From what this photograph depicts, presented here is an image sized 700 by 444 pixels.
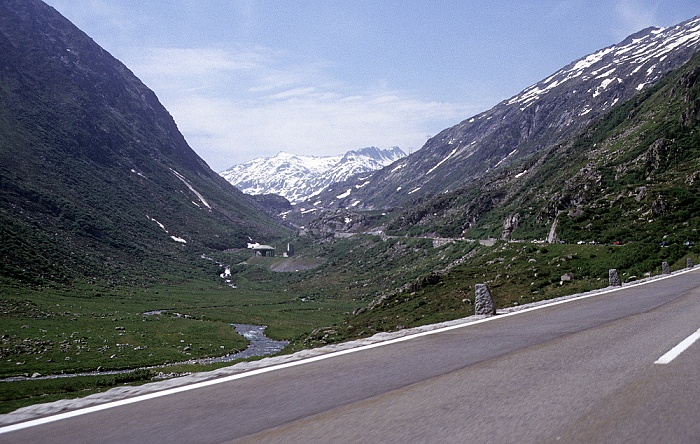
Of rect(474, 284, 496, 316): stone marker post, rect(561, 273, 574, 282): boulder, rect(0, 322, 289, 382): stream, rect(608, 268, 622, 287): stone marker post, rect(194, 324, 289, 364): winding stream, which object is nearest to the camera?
rect(474, 284, 496, 316): stone marker post

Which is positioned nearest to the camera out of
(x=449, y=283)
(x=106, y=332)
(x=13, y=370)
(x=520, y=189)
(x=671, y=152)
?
(x=13, y=370)

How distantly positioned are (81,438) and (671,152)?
83.8 metres

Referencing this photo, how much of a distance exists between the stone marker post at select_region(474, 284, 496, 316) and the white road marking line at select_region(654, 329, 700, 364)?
6837 millimetres

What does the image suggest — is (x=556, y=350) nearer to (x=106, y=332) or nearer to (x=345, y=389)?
(x=345, y=389)

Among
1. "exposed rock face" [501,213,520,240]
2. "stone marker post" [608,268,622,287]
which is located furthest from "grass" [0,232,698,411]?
"exposed rock face" [501,213,520,240]

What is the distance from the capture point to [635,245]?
47031mm

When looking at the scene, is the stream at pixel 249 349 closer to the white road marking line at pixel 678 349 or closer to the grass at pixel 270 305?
the grass at pixel 270 305

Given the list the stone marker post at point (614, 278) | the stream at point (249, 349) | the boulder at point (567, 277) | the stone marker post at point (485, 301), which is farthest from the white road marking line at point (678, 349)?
the stream at point (249, 349)

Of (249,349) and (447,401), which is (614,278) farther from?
(249,349)

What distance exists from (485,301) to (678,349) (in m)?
8.04

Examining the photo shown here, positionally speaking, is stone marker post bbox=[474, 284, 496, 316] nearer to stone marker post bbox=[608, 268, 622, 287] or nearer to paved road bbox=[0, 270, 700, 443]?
paved road bbox=[0, 270, 700, 443]

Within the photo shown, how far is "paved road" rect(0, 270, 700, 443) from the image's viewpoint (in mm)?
7258

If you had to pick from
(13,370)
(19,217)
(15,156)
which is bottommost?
(13,370)

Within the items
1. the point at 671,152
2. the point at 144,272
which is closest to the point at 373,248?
the point at 144,272
